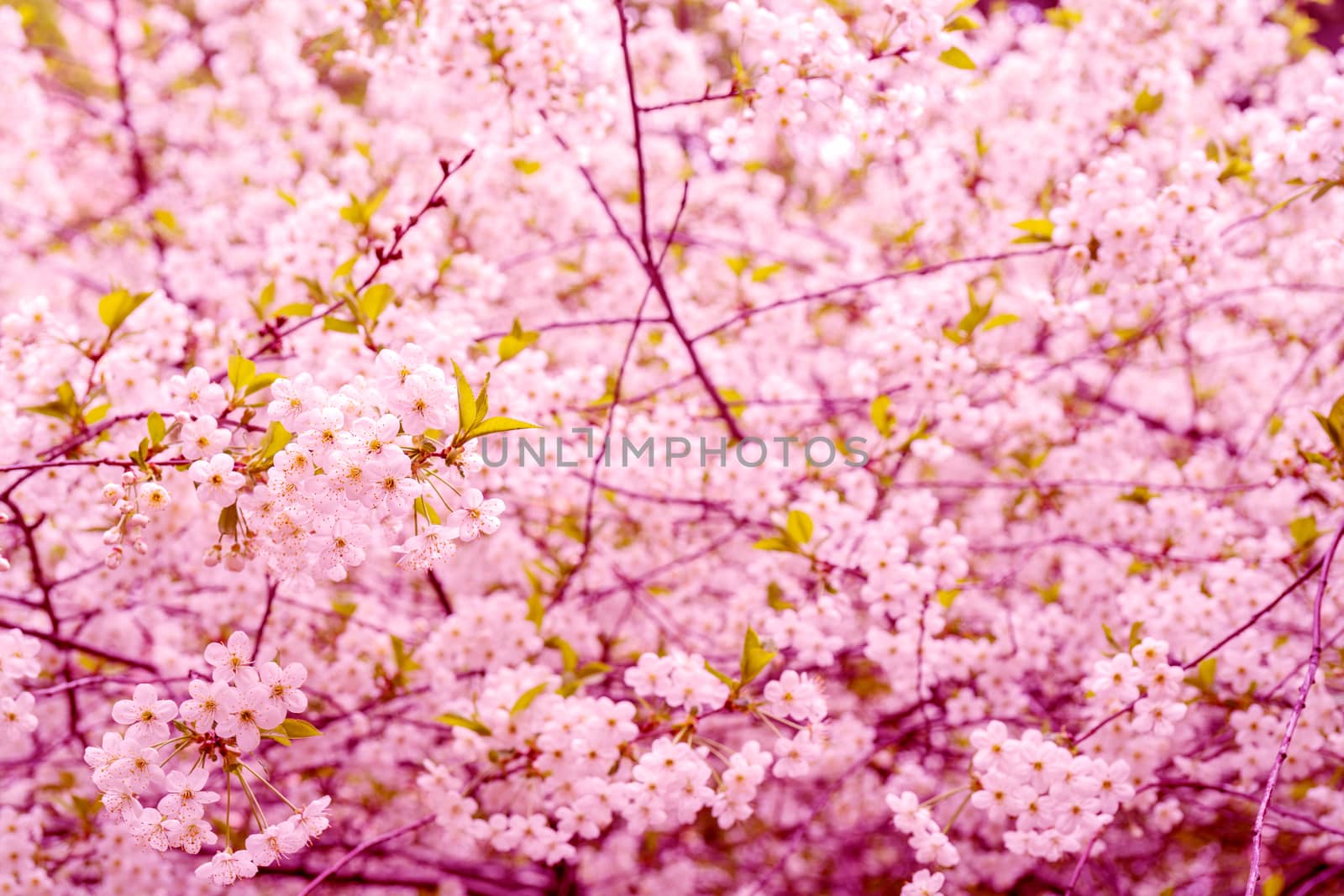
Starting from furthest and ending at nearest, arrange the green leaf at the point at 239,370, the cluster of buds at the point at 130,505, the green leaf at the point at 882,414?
the green leaf at the point at 882,414 → the green leaf at the point at 239,370 → the cluster of buds at the point at 130,505

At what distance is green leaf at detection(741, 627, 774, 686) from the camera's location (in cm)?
230

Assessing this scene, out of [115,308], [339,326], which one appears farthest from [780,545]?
[115,308]

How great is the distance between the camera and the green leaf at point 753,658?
2.30 meters

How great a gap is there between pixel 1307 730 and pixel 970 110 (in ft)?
10.9

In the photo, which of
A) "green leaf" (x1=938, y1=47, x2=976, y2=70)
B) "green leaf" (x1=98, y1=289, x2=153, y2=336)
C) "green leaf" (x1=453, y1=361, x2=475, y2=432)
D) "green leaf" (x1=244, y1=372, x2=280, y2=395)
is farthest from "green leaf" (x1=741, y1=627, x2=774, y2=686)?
"green leaf" (x1=98, y1=289, x2=153, y2=336)

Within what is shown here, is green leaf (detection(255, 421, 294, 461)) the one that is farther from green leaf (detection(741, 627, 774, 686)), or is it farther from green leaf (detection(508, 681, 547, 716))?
green leaf (detection(741, 627, 774, 686))

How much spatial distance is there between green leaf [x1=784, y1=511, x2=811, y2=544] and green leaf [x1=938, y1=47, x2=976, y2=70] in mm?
1456

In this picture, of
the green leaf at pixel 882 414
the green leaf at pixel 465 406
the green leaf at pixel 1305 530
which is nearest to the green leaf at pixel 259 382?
the green leaf at pixel 465 406

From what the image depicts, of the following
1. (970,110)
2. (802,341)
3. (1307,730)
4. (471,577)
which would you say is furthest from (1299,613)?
(471,577)

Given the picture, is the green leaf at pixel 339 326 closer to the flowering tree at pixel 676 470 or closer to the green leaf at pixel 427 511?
the flowering tree at pixel 676 470

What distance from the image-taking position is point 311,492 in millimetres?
1656

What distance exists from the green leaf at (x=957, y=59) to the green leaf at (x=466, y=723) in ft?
8.01

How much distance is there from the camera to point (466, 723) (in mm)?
2561

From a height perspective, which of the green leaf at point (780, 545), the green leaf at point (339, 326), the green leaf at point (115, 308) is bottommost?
the green leaf at point (780, 545)
